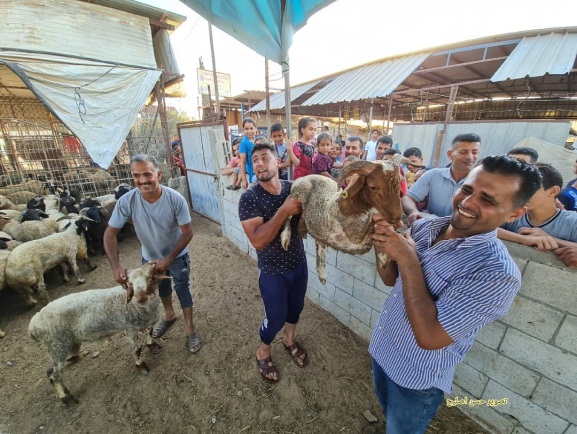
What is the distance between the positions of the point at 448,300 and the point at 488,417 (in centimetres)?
211

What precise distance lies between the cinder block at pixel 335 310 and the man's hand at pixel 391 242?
Result: 2.41m

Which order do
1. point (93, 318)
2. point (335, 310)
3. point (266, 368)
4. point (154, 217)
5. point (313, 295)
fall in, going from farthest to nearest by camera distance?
point (313, 295)
point (335, 310)
point (154, 217)
point (266, 368)
point (93, 318)

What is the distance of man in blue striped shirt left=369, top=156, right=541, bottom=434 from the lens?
3.21 ft

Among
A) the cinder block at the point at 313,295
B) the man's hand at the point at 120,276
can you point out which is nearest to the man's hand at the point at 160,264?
the man's hand at the point at 120,276

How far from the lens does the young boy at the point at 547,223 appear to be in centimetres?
168

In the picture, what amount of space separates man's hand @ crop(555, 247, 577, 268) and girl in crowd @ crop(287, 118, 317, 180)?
2.86 m

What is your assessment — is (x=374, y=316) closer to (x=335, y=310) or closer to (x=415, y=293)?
(x=335, y=310)

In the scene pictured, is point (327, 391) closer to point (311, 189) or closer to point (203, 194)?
point (311, 189)

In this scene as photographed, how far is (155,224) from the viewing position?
9.15 ft

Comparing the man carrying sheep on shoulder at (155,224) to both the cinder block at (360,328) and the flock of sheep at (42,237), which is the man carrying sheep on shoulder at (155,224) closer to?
the cinder block at (360,328)

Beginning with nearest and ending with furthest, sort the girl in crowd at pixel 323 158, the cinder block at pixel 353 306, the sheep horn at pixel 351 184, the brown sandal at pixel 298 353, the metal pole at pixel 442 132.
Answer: the sheep horn at pixel 351 184, the brown sandal at pixel 298 353, the cinder block at pixel 353 306, the girl in crowd at pixel 323 158, the metal pole at pixel 442 132

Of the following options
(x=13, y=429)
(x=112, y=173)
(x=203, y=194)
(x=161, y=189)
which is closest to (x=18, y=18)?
(x=112, y=173)

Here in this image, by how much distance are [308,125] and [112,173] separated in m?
8.56

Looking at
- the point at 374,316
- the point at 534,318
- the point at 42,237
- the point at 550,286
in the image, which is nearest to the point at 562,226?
the point at 550,286
